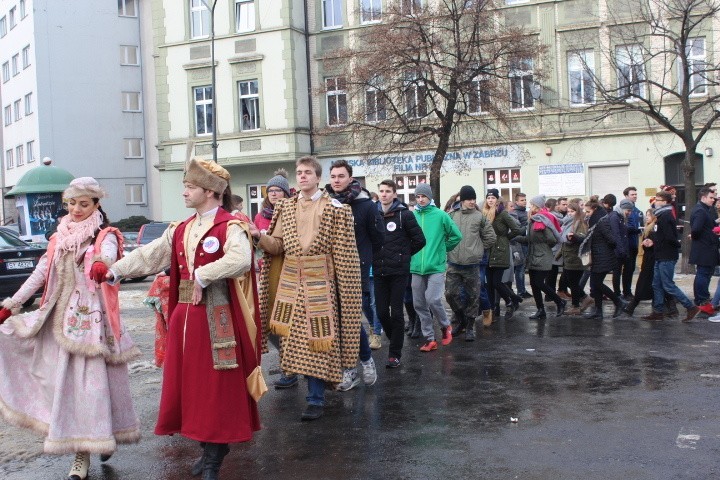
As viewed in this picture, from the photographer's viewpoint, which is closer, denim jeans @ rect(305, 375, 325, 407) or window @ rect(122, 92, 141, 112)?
denim jeans @ rect(305, 375, 325, 407)

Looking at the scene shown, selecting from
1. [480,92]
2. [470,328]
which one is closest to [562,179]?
[480,92]

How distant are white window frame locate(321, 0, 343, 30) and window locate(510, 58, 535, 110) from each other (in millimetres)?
8515

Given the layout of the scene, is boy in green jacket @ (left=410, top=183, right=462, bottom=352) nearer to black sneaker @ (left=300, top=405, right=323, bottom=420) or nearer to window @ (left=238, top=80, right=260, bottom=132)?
black sneaker @ (left=300, top=405, right=323, bottom=420)

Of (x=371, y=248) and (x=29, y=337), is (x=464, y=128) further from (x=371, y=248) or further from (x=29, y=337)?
(x=29, y=337)

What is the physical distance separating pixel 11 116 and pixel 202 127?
80.3 ft

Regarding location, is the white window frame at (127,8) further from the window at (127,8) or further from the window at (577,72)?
the window at (577,72)

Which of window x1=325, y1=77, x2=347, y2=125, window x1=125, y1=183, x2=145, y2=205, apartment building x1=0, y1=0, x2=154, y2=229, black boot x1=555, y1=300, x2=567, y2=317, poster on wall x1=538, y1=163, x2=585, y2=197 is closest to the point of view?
black boot x1=555, y1=300, x2=567, y2=317

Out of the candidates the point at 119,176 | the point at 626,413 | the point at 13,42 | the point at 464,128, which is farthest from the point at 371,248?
the point at 13,42

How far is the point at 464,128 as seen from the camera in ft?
91.4

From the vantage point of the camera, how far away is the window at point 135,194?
50.3 metres

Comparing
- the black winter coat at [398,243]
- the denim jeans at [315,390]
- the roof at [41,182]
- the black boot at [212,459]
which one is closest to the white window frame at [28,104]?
the roof at [41,182]

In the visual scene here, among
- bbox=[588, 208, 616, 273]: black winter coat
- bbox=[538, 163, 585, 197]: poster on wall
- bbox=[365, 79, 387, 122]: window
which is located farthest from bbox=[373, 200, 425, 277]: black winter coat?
bbox=[538, 163, 585, 197]: poster on wall

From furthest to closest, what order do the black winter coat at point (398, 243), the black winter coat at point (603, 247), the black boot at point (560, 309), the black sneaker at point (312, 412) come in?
the black boot at point (560, 309) → the black winter coat at point (603, 247) → the black winter coat at point (398, 243) → the black sneaker at point (312, 412)

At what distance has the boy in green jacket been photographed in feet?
31.8
